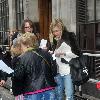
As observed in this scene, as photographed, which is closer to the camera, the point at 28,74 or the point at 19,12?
the point at 28,74

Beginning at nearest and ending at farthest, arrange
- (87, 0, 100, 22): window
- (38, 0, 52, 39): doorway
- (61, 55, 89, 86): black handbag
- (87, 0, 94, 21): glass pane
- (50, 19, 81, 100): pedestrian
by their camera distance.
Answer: (61, 55, 89, 86): black handbag
(50, 19, 81, 100): pedestrian
(87, 0, 100, 22): window
(87, 0, 94, 21): glass pane
(38, 0, 52, 39): doorway

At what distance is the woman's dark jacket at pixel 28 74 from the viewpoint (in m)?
6.66

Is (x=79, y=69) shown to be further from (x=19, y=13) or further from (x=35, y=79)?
(x=19, y=13)

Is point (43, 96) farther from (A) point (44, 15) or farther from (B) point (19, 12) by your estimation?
(B) point (19, 12)

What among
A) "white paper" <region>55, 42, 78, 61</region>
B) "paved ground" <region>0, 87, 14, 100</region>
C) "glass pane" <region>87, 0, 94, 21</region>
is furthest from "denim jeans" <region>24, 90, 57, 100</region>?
"glass pane" <region>87, 0, 94, 21</region>

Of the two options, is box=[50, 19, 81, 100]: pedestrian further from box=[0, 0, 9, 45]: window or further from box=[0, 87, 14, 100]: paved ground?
box=[0, 0, 9, 45]: window

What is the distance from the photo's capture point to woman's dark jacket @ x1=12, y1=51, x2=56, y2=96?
21.9 feet

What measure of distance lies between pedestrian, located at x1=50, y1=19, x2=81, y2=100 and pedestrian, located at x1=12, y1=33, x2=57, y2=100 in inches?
74.8

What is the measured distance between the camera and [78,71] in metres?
8.59

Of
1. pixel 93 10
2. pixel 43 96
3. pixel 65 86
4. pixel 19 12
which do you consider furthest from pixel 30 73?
pixel 19 12

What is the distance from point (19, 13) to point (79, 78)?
37.4 ft

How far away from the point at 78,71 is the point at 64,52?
0.52 m

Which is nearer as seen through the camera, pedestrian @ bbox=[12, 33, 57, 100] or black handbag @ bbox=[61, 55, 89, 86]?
pedestrian @ bbox=[12, 33, 57, 100]

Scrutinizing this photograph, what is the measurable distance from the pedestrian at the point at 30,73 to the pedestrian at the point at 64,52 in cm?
190
